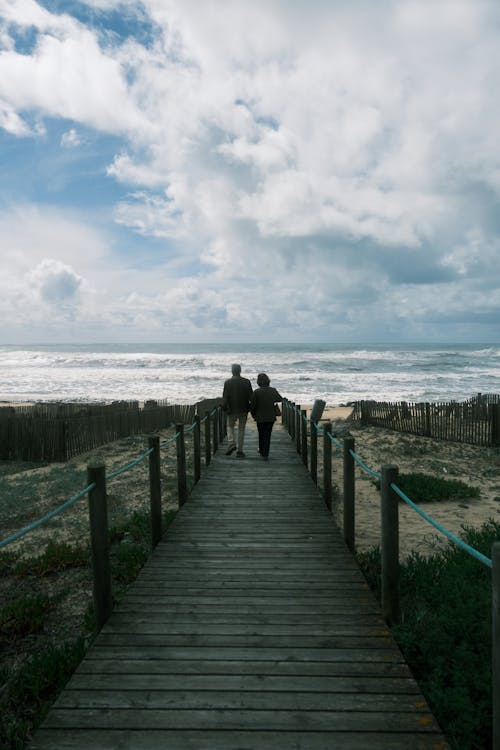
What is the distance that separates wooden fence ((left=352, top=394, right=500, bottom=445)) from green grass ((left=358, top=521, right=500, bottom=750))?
9611 millimetres

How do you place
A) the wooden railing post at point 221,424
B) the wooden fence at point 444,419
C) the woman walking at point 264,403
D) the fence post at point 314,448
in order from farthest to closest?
the wooden fence at point 444,419, the wooden railing post at point 221,424, the woman walking at point 264,403, the fence post at point 314,448

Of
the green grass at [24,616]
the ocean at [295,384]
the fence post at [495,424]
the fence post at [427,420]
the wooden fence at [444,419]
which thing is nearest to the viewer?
the green grass at [24,616]

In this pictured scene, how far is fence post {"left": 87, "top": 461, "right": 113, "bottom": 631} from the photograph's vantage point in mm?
3459

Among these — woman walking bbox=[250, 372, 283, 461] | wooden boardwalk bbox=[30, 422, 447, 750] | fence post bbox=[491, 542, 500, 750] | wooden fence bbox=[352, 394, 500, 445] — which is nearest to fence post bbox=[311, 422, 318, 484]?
woman walking bbox=[250, 372, 283, 461]

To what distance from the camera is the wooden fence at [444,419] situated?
13352mm

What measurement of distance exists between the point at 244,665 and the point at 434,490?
21.6 ft

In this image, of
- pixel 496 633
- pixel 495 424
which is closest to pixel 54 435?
pixel 496 633

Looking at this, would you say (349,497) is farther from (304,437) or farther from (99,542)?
(304,437)

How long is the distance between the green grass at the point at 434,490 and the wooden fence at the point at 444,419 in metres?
5.23

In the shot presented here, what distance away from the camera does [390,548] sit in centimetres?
364

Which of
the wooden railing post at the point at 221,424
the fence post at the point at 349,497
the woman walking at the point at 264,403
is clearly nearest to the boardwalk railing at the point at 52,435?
the wooden railing post at the point at 221,424

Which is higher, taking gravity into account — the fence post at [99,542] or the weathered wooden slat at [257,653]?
the fence post at [99,542]

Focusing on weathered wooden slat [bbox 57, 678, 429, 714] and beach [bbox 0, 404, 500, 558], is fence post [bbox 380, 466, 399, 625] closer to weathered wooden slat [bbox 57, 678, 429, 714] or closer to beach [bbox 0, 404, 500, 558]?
weathered wooden slat [bbox 57, 678, 429, 714]

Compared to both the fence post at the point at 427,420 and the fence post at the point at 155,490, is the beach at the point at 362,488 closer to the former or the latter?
the fence post at the point at 427,420
